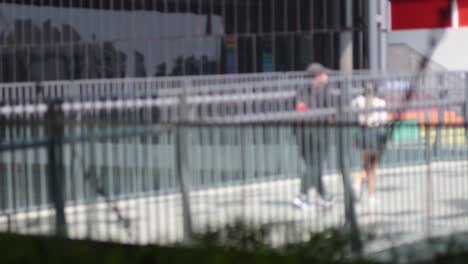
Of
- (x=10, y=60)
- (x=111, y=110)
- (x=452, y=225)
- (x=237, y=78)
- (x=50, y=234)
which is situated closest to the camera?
(x=452, y=225)

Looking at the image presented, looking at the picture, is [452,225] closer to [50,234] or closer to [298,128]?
[298,128]

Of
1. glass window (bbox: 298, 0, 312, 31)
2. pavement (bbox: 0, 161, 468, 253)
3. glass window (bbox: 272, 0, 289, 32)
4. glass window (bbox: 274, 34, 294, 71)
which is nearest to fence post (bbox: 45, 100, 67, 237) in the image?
pavement (bbox: 0, 161, 468, 253)

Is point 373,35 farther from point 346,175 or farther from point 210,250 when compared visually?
point 210,250

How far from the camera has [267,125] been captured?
28.1 feet

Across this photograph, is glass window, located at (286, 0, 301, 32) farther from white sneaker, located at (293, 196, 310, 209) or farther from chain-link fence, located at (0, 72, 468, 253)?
white sneaker, located at (293, 196, 310, 209)

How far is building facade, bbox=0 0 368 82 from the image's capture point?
35156mm

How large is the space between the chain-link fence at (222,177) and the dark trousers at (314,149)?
0.4 inches

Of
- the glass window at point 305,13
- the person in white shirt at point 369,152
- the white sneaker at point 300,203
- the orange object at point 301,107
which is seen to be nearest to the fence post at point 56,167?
the white sneaker at point 300,203

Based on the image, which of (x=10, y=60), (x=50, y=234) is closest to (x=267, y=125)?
(x=50, y=234)

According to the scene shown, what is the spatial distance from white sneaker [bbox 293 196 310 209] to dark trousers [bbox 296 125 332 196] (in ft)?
0.42

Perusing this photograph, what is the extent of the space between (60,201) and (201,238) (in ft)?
6.10

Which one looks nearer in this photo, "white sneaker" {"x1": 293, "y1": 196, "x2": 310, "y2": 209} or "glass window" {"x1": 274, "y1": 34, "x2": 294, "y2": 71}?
"white sneaker" {"x1": 293, "y1": 196, "x2": 310, "y2": 209}

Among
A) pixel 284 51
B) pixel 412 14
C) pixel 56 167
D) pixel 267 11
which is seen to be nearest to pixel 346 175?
pixel 56 167

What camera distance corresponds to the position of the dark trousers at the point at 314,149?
28.0 ft
